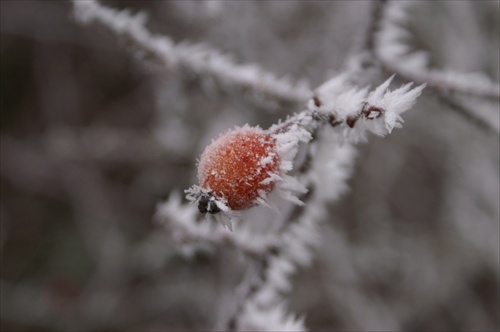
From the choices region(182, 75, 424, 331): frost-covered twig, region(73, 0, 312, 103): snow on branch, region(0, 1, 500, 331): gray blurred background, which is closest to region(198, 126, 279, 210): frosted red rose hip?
region(182, 75, 424, 331): frost-covered twig

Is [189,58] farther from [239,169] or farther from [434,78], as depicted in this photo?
[239,169]

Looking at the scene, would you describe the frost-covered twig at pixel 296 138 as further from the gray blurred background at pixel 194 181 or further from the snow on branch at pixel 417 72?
the gray blurred background at pixel 194 181

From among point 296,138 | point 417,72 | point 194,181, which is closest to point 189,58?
point 417,72

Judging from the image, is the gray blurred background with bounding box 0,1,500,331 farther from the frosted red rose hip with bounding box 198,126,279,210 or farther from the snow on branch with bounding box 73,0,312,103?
the frosted red rose hip with bounding box 198,126,279,210

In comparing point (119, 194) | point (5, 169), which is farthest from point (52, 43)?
point (119, 194)

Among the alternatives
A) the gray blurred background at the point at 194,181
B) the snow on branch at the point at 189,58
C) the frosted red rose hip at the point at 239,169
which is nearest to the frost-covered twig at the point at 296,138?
the frosted red rose hip at the point at 239,169

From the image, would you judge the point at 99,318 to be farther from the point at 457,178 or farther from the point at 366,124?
the point at 366,124
